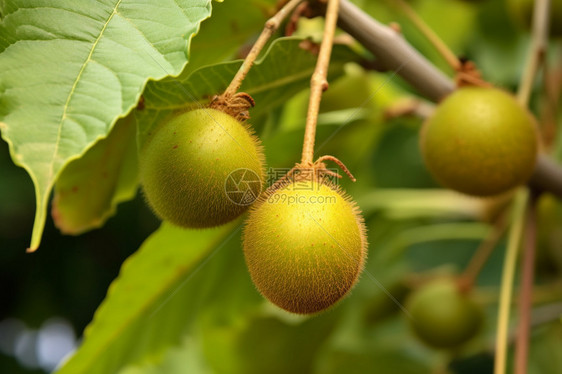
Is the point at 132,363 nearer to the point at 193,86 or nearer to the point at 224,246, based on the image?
the point at 224,246

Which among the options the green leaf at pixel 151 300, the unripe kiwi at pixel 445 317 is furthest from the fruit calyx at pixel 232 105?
the unripe kiwi at pixel 445 317

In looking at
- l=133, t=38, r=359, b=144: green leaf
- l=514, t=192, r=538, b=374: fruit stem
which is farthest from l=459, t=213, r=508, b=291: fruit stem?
l=133, t=38, r=359, b=144: green leaf

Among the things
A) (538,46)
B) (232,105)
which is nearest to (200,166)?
(232,105)

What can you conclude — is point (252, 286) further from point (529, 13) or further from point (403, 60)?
point (529, 13)

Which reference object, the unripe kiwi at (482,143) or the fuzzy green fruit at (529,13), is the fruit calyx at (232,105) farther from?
the fuzzy green fruit at (529,13)

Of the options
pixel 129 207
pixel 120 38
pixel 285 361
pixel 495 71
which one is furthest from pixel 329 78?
pixel 129 207

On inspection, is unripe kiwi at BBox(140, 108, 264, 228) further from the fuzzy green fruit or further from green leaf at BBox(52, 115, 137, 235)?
the fuzzy green fruit
